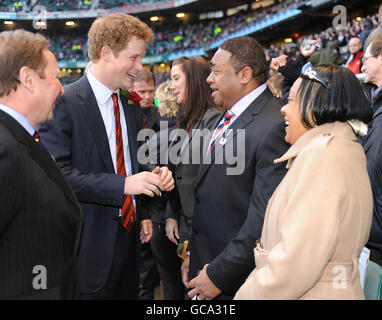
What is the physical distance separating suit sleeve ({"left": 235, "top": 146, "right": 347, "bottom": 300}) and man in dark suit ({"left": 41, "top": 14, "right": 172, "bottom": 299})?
93 centimetres

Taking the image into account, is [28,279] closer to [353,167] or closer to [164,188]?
[164,188]

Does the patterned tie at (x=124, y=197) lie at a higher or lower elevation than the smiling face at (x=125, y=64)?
lower

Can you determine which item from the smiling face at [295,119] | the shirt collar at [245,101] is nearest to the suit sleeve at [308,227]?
the smiling face at [295,119]

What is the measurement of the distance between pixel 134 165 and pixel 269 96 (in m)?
0.96

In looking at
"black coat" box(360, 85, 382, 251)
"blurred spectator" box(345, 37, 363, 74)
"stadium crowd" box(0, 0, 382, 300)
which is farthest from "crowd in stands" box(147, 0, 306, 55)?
"stadium crowd" box(0, 0, 382, 300)

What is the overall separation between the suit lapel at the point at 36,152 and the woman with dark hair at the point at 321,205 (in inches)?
33.4

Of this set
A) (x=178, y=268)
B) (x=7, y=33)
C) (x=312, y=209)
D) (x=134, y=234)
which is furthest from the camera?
(x=178, y=268)

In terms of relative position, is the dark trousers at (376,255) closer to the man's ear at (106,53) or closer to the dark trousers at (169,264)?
the dark trousers at (169,264)

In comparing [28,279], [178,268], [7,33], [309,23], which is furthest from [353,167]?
[309,23]

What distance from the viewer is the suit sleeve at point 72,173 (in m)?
2.15

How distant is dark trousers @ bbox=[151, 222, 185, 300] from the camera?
3602 millimetres

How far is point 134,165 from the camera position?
8.29 ft

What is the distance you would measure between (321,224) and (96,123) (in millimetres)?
1453

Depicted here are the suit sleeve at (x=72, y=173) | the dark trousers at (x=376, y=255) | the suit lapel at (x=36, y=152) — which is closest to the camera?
the suit lapel at (x=36, y=152)
